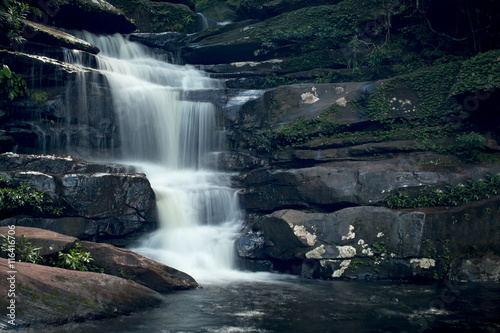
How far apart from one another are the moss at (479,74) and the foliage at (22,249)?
11.5 m

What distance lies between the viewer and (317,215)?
31.8 feet

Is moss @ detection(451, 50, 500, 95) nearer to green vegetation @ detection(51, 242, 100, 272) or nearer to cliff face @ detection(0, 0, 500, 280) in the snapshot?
cliff face @ detection(0, 0, 500, 280)

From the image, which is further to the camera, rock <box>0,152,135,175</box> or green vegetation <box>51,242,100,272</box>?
rock <box>0,152,135,175</box>

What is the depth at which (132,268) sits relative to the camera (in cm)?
739

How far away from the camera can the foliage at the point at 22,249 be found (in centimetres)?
641

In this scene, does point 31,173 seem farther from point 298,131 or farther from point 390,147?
point 390,147

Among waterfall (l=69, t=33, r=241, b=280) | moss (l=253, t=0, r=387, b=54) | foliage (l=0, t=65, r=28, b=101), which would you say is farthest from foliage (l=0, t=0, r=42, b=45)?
moss (l=253, t=0, r=387, b=54)

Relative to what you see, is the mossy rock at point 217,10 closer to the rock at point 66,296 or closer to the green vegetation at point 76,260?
the green vegetation at point 76,260

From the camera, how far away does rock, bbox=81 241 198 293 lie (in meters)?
7.32

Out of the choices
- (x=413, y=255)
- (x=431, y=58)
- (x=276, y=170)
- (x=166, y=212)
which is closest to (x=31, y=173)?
(x=166, y=212)

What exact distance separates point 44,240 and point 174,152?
23.6ft

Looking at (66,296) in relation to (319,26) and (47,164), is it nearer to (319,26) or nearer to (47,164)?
(47,164)

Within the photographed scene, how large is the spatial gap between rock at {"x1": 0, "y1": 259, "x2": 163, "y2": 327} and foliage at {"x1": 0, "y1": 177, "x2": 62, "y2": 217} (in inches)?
131

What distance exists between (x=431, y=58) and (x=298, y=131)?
6444 mm
